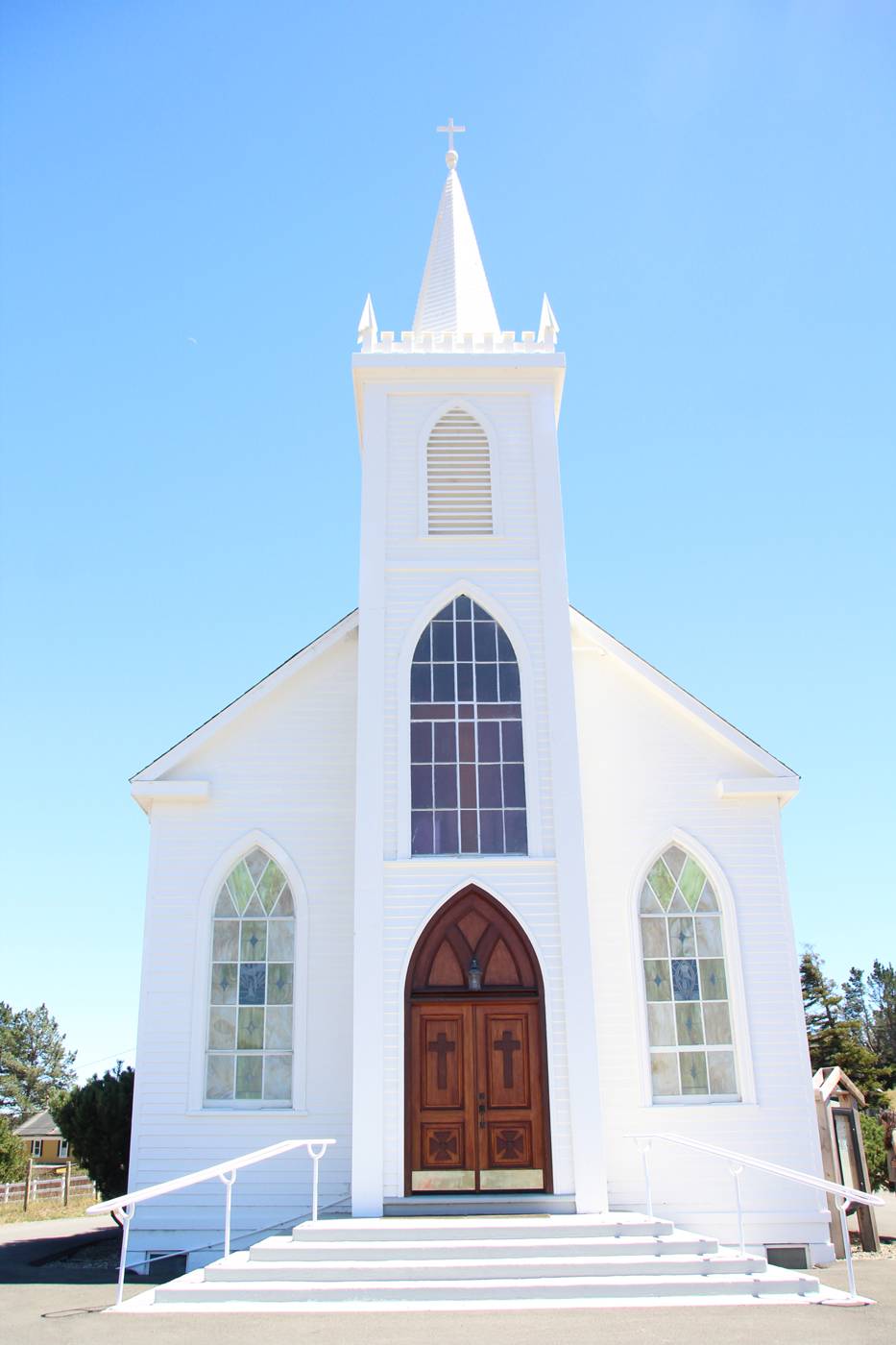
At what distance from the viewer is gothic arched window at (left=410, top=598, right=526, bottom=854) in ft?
40.9

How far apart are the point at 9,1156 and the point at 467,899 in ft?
71.7

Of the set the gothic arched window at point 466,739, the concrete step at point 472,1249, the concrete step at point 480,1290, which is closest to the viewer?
the concrete step at point 480,1290

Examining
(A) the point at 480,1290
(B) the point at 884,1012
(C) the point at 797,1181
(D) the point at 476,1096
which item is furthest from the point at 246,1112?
(B) the point at 884,1012

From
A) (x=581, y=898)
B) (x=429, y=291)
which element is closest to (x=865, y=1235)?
(x=581, y=898)

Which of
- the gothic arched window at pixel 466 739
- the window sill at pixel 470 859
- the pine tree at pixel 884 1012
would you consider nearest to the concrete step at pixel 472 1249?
the window sill at pixel 470 859

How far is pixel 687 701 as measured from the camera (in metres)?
14.0

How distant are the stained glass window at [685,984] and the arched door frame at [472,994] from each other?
1.76 metres

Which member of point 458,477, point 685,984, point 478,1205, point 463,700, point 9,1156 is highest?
point 458,477

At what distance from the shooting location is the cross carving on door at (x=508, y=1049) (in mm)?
11609

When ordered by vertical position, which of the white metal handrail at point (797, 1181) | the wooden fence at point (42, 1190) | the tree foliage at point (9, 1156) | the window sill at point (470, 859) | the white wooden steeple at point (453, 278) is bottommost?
the wooden fence at point (42, 1190)

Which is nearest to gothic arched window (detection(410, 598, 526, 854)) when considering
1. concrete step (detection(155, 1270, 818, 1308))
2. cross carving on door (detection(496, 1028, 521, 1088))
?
cross carving on door (detection(496, 1028, 521, 1088))

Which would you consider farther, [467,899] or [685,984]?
[685,984]

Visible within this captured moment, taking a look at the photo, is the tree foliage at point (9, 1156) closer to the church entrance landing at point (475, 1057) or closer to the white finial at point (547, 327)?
the church entrance landing at point (475, 1057)

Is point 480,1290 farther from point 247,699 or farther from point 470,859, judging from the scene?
point 247,699
